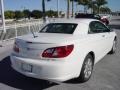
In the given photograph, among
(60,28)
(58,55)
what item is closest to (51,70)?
(58,55)

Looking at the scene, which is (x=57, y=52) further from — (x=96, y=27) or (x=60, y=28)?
(x=96, y=27)

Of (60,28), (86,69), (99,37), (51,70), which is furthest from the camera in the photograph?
(99,37)

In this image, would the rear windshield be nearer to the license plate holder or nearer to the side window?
the side window

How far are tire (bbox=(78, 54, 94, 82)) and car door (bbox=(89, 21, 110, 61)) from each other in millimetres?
414

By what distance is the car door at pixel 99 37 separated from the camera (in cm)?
549

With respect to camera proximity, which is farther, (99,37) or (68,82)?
(99,37)

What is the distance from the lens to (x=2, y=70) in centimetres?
605

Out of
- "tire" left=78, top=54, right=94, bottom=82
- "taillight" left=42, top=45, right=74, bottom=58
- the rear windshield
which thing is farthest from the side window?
"taillight" left=42, top=45, right=74, bottom=58

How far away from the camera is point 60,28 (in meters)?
5.57

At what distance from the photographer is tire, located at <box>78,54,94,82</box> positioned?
4.80m

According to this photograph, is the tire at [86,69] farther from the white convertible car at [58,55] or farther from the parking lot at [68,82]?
the parking lot at [68,82]

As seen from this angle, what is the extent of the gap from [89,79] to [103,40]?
1424mm

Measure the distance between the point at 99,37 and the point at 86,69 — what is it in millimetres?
1190

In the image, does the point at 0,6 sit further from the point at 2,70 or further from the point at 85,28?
the point at 85,28
